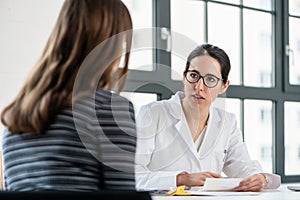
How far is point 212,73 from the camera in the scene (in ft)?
9.14

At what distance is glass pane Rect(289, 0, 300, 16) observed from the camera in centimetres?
405

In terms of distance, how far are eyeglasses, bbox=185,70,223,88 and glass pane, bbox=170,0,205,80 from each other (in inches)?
25.1

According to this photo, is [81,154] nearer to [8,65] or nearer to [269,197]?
[269,197]

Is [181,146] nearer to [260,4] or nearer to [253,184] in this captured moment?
[253,184]

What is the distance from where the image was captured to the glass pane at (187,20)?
11.5 feet

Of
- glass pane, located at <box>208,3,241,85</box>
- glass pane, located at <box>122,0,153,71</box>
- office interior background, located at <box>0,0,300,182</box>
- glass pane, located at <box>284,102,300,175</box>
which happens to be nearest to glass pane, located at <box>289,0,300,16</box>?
office interior background, located at <box>0,0,300,182</box>

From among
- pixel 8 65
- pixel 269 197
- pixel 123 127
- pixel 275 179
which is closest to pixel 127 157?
pixel 123 127

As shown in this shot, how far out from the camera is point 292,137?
411cm

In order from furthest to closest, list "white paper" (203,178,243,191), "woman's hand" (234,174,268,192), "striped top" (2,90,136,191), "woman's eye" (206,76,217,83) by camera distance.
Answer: "woman's eye" (206,76,217,83)
"woman's hand" (234,174,268,192)
"white paper" (203,178,243,191)
"striped top" (2,90,136,191)

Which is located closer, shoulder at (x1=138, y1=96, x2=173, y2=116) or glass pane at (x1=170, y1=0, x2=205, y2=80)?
shoulder at (x1=138, y1=96, x2=173, y2=116)

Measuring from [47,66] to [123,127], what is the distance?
0.68 ft

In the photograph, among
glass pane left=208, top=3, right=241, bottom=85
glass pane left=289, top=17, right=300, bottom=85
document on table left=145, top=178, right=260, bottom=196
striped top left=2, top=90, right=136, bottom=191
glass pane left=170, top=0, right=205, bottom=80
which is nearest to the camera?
striped top left=2, top=90, right=136, bottom=191

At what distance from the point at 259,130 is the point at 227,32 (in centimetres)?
68

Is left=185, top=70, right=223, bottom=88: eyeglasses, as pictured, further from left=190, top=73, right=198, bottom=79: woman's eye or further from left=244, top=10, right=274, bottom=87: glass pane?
left=244, top=10, right=274, bottom=87: glass pane
